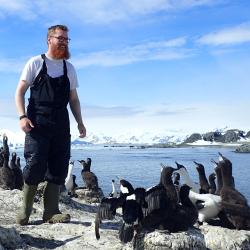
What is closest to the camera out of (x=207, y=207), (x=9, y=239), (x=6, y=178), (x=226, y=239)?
(x=9, y=239)

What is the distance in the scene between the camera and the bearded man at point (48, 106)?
6.95m

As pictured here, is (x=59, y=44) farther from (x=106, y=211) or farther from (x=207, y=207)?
(x=207, y=207)

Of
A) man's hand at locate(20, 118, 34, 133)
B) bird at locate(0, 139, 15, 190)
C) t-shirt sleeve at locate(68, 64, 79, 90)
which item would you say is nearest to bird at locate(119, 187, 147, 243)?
man's hand at locate(20, 118, 34, 133)

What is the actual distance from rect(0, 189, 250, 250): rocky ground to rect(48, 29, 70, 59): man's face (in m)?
2.23

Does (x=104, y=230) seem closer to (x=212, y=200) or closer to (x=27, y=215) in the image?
(x=27, y=215)

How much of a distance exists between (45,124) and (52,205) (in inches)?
49.7

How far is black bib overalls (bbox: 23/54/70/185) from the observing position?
22.8 feet

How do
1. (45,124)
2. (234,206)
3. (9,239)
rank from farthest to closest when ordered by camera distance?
1. (234,206)
2. (45,124)
3. (9,239)

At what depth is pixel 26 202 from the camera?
7266 millimetres

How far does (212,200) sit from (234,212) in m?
0.54

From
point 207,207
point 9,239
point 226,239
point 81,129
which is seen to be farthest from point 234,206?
point 9,239

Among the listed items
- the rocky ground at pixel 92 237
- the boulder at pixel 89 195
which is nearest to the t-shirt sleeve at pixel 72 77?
the rocky ground at pixel 92 237

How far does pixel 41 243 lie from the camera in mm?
6523

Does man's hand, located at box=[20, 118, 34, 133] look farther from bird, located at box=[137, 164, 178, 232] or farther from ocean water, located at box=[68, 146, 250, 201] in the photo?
ocean water, located at box=[68, 146, 250, 201]
